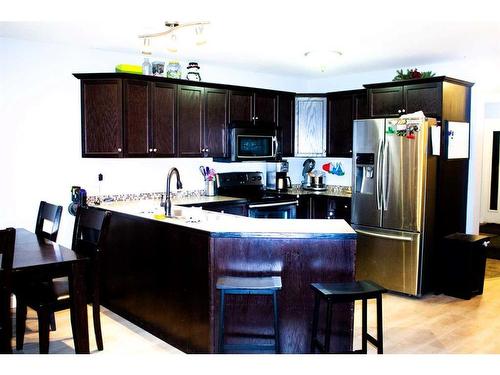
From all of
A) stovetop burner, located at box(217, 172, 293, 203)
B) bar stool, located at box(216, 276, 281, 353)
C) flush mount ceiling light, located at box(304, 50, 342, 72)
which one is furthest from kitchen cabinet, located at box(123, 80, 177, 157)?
bar stool, located at box(216, 276, 281, 353)

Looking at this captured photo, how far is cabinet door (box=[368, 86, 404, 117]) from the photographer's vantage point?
17.4 ft

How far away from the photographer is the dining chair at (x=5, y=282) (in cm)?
254

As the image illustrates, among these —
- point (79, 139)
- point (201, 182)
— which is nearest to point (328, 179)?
point (201, 182)

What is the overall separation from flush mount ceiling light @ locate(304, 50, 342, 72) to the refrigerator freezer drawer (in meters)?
1.81

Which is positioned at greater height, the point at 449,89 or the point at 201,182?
the point at 449,89

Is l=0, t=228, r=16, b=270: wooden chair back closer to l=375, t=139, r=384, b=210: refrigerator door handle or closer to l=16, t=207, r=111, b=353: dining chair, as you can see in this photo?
l=16, t=207, r=111, b=353: dining chair

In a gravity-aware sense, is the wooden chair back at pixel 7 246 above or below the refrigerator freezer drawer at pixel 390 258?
above

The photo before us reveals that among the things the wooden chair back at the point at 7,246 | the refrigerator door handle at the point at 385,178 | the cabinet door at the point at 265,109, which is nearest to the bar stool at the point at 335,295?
the wooden chair back at the point at 7,246

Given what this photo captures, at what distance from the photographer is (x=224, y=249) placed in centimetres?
308

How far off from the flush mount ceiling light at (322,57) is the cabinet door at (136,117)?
1.71 meters

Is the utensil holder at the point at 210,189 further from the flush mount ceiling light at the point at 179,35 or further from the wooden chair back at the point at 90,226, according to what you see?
the wooden chair back at the point at 90,226
